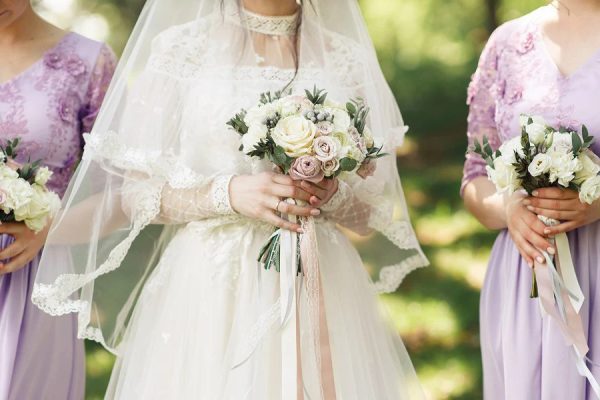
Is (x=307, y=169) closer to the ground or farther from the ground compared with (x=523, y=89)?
closer to the ground

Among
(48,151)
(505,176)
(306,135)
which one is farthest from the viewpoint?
(48,151)

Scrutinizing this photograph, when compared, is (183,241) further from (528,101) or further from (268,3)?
(528,101)

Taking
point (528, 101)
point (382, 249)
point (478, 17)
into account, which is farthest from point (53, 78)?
point (478, 17)

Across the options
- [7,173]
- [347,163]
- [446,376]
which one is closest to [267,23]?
[347,163]

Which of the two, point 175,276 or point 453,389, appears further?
point 453,389

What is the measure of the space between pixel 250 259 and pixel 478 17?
2807 mm

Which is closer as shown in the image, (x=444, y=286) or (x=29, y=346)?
(x=29, y=346)

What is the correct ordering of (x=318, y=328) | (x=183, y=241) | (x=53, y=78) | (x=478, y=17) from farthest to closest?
(x=478, y=17)
(x=53, y=78)
(x=183, y=241)
(x=318, y=328)

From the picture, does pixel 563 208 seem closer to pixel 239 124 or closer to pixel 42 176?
pixel 239 124

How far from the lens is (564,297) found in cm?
355

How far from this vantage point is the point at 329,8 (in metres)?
3.96

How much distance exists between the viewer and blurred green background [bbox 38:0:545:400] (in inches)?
231

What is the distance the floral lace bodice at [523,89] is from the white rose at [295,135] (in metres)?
0.83

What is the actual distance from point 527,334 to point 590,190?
22.1 inches
